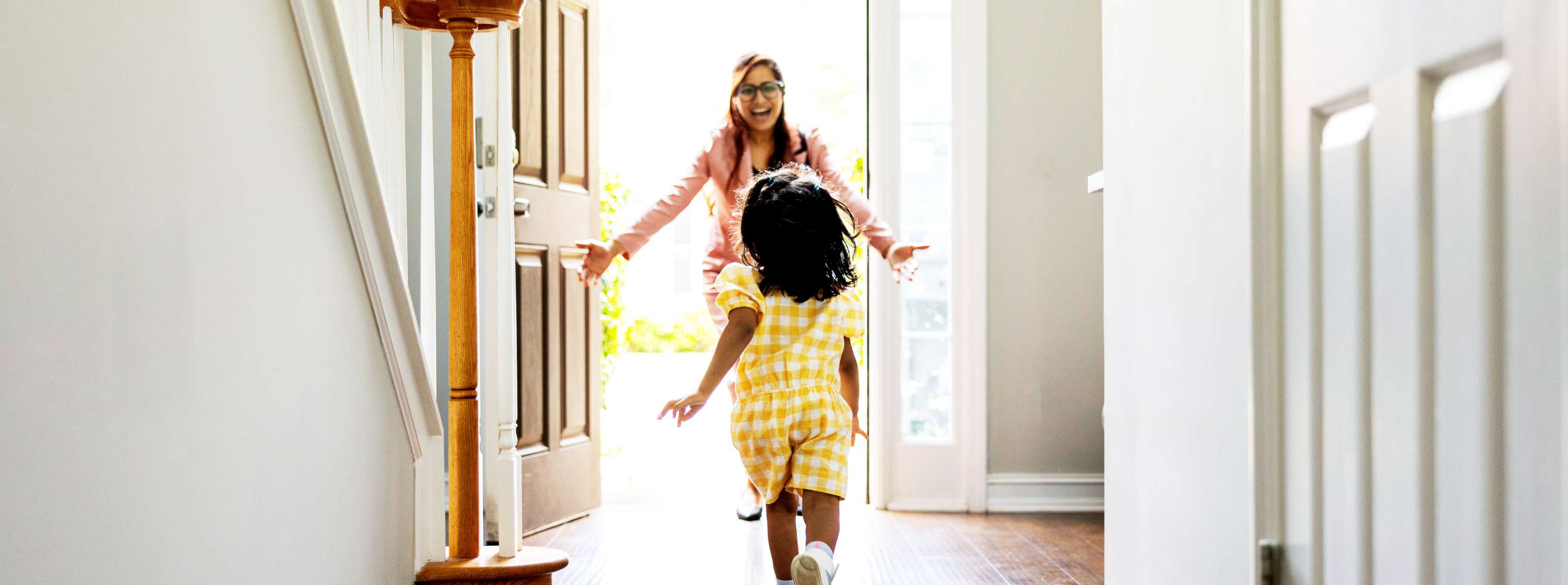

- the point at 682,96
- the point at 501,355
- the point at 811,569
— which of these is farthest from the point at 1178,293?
the point at 682,96

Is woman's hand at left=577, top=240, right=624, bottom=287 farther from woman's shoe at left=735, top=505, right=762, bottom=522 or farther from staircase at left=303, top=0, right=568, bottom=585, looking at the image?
woman's shoe at left=735, top=505, right=762, bottom=522

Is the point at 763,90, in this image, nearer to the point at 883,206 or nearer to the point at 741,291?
the point at 883,206

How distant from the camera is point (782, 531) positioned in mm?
1927

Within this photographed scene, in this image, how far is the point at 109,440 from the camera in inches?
38.1

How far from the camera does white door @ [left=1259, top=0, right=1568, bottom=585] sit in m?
0.63

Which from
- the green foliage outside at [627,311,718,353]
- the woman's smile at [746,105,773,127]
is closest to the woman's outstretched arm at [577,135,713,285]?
the woman's smile at [746,105,773,127]

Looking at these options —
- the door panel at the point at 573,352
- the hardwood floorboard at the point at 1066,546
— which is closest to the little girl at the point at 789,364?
the hardwood floorboard at the point at 1066,546

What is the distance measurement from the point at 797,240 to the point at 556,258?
1.15 metres

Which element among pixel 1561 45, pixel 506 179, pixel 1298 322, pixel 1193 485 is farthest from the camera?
pixel 506 179

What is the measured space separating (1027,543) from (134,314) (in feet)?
7.28

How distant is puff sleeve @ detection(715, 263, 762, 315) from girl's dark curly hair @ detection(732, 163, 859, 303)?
0.05ft

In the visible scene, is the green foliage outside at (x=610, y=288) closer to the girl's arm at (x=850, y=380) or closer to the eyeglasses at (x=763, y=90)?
the eyeglasses at (x=763, y=90)

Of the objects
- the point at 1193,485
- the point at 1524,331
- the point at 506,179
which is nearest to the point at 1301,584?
the point at 1193,485

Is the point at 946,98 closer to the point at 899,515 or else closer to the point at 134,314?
the point at 899,515
